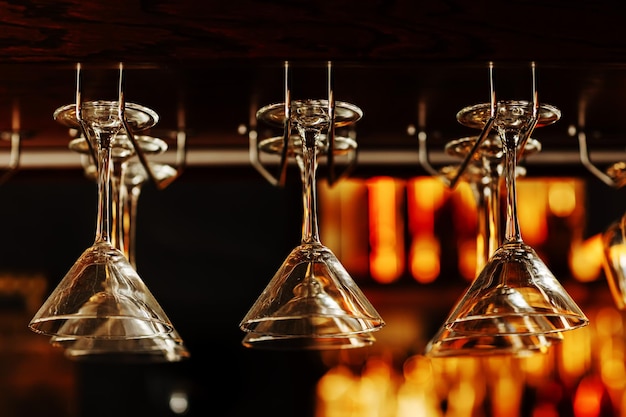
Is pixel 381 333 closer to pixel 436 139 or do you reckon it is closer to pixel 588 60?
pixel 436 139

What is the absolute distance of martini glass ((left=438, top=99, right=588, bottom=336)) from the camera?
2.46 ft

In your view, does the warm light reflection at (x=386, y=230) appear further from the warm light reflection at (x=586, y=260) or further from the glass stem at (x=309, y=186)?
the glass stem at (x=309, y=186)

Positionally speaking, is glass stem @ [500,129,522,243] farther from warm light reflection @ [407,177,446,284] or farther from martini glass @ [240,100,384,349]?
warm light reflection @ [407,177,446,284]

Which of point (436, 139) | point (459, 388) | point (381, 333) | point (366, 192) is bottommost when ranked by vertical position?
point (459, 388)

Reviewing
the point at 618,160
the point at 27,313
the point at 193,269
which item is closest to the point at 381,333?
the point at 193,269

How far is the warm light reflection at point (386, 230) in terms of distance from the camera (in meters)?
2.96

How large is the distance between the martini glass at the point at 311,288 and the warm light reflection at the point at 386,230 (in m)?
2.13

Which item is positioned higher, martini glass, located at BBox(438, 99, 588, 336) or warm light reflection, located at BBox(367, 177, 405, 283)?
warm light reflection, located at BBox(367, 177, 405, 283)

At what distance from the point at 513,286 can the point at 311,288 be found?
17 centimetres

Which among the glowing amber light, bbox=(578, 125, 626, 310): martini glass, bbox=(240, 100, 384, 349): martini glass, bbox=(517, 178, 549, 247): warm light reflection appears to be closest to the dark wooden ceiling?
bbox=(240, 100, 384, 349): martini glass

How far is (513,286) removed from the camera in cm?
76

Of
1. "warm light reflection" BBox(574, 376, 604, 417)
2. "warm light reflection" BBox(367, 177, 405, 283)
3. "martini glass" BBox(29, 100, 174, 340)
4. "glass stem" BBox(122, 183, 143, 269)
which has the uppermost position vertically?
"warm light reflection" BBox(367, 177, 405, 283)

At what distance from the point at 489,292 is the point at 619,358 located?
2.38 m

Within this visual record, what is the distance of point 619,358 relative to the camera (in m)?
2.94
